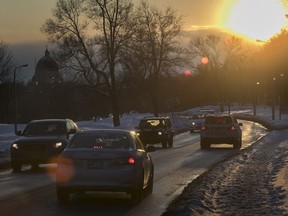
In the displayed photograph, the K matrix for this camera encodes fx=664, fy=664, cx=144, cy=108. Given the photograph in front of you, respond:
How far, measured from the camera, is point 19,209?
12359 mm

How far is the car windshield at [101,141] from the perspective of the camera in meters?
13.5

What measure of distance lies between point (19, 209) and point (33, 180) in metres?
6.28

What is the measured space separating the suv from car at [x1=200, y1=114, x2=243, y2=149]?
2.81m

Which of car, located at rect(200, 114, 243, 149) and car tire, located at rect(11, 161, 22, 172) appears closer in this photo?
car tire, located at rect(11, 161, 22, 172)

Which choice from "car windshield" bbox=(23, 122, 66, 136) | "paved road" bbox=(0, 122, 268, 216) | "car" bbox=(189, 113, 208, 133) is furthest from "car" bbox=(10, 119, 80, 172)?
"car" bbox=(189, 113, 208, 133)

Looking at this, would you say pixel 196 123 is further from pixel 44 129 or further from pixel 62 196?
pixel 62 196

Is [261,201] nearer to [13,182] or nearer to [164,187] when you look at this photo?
[164,187]

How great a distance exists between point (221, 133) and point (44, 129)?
13.9 meters

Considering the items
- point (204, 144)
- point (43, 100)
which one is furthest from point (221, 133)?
point (43, 100)

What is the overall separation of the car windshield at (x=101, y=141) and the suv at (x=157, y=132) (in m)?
23.4

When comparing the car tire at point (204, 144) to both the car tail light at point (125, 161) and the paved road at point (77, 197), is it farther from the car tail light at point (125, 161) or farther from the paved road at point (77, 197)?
the car tail light at point (125, 161)

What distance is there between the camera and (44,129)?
23.2 metres

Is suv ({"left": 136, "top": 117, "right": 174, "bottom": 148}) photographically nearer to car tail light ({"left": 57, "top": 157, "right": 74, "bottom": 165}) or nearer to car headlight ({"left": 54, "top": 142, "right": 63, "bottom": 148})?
car headlight ({"left": 54, "top": 142, "right": 63, "bottom": 148})

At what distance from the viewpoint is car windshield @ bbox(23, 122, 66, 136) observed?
2292 cm
